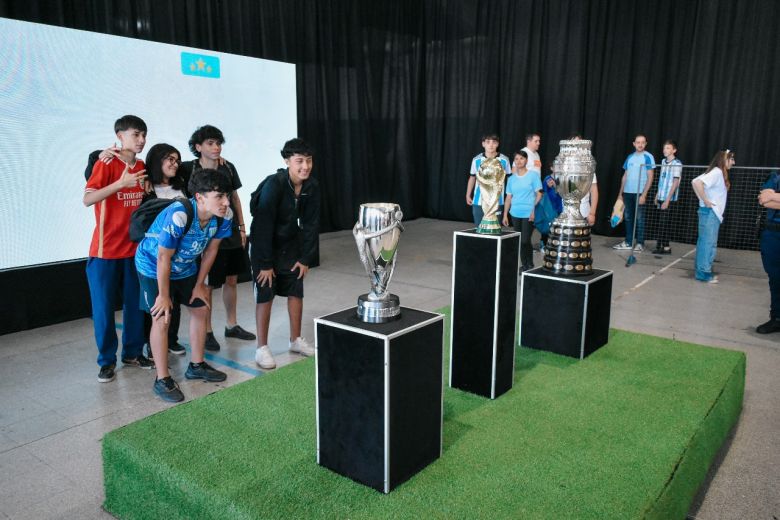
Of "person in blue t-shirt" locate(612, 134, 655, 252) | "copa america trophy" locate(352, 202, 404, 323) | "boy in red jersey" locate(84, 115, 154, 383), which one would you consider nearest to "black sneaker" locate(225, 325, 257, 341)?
"boy in red jersey" locate(84, 115, 154, 383)

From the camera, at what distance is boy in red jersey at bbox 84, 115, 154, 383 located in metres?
2.95

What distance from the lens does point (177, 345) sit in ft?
12.1

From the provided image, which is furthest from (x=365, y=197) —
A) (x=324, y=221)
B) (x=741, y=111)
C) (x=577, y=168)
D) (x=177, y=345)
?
(x=577, y=168)

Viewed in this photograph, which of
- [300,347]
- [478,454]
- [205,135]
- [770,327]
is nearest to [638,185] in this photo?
[770,327]

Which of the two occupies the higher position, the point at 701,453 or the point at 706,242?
the point at 706,242

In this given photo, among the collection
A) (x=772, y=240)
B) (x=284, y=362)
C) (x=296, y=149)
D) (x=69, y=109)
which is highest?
(x=69, y=109)

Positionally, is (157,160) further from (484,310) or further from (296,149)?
(484,310)

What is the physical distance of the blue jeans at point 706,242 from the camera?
207 inches

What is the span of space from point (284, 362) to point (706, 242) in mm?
4234

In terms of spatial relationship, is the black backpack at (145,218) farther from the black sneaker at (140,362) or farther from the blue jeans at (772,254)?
the blue jeans at (772,254)

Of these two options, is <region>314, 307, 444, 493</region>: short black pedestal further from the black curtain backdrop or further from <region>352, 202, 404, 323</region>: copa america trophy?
the black curtain backdrop

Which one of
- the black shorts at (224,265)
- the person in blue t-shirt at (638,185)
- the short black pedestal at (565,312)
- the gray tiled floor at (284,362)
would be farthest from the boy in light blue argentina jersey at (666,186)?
the black shorts at (224,265)

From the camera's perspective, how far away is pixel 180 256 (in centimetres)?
268

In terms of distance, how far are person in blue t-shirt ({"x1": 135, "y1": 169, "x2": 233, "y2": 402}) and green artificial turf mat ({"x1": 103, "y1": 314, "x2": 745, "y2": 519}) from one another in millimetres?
556
